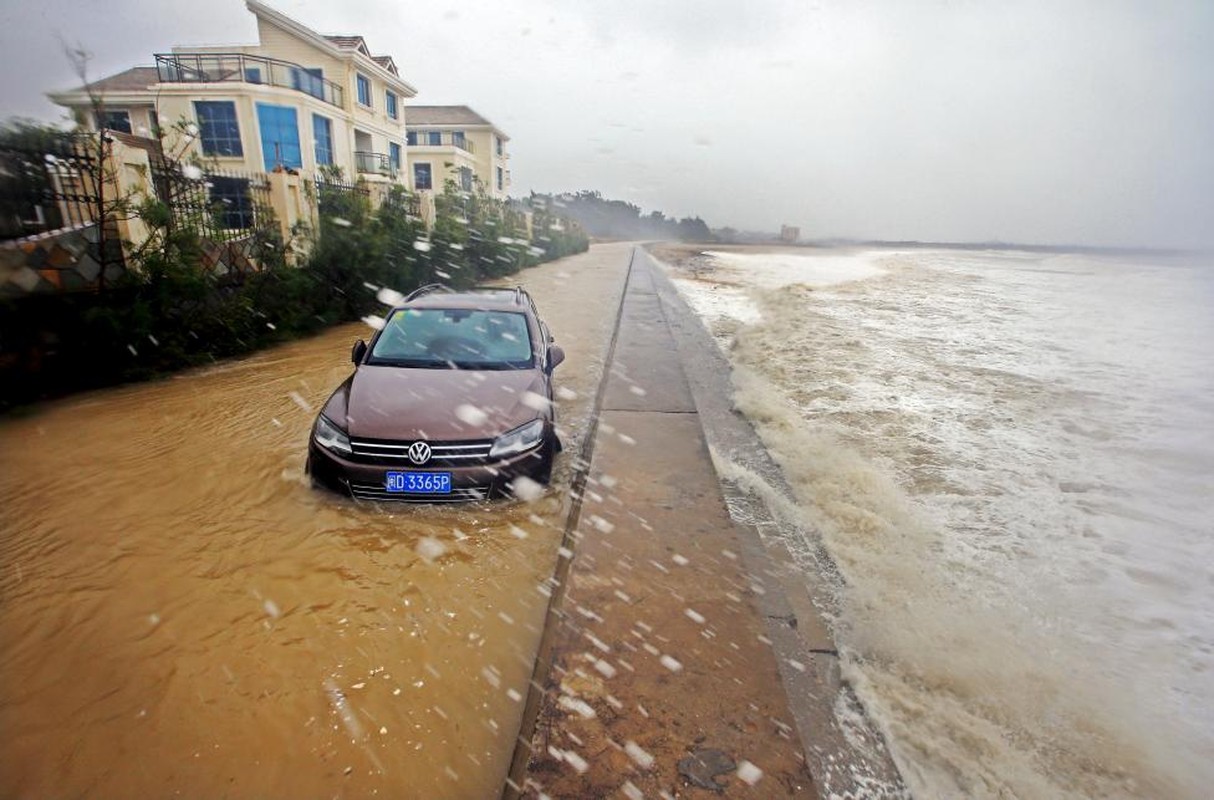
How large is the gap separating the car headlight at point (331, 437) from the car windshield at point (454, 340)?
83cm

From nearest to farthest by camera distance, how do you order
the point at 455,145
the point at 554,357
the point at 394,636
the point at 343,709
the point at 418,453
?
the point at 343,709
the point at 394,636
the point at 418,453
the point at 554,357
the point at 455,145

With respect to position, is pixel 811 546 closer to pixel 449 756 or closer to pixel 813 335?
pixel 449 756

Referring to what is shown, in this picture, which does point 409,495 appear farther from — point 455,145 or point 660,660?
point 455,145

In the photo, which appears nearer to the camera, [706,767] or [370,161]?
[706,767]

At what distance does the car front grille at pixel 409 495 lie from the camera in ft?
12.2

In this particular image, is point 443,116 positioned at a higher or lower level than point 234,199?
higher

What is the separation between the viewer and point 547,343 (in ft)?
17.5

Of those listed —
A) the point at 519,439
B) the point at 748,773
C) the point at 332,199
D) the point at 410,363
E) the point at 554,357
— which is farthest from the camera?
the point at 332,199

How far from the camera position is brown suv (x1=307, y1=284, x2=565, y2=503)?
3.70 m

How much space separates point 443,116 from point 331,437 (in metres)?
45.5

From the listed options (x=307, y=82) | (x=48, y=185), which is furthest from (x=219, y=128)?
(x=48, y=185)

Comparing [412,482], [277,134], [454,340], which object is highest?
[277,134]

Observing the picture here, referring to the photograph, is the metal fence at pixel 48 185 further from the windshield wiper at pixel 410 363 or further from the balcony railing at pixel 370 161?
the balcony railing at pixel 370 161

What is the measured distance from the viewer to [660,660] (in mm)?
2494
